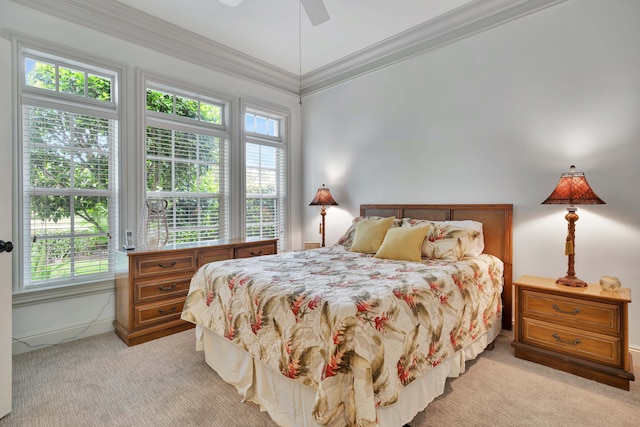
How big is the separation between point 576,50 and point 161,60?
3907mm

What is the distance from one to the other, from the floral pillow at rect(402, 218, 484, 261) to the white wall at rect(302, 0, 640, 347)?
15.4 inches

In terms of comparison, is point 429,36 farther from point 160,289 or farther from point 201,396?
point 201,396

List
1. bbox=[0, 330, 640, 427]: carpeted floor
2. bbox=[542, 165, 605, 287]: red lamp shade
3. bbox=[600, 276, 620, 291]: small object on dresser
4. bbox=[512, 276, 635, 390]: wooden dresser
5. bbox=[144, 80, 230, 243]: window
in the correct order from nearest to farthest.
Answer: bbox=[0, 330, 640, 427]: carpeted floor < bbox=[512, 276, 635, 390]: wooden dresser < bbox=[600, 276, 620, 291]: small object on dresser < bbox=[542, 165, 605, 287]: red lamp shade < bbox=[144, 80, 230, 243]: window

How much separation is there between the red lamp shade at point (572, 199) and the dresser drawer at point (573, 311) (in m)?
0.18

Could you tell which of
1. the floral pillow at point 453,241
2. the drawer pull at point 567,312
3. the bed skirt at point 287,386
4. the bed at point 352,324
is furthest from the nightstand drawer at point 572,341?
the floral pillow at point 453,241

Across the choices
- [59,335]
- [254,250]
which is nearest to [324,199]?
[254,250]

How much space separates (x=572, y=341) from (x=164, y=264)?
129 inches

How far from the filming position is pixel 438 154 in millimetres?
3402

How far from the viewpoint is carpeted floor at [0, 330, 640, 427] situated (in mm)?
1741

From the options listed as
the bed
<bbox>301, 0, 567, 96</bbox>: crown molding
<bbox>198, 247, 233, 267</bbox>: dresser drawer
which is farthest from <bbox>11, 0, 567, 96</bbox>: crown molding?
<bbox>198, 247, 233, 267</bbox>: dresser drawer

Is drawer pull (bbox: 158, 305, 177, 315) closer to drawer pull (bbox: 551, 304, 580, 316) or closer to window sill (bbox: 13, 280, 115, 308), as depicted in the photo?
window sill (bbox: 13, 280, 115, 308)

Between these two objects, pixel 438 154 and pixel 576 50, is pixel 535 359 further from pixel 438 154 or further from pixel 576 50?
pixel 576 50

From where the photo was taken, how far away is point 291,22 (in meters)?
3.32

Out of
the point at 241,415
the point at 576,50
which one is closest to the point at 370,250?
the point at 241,415
